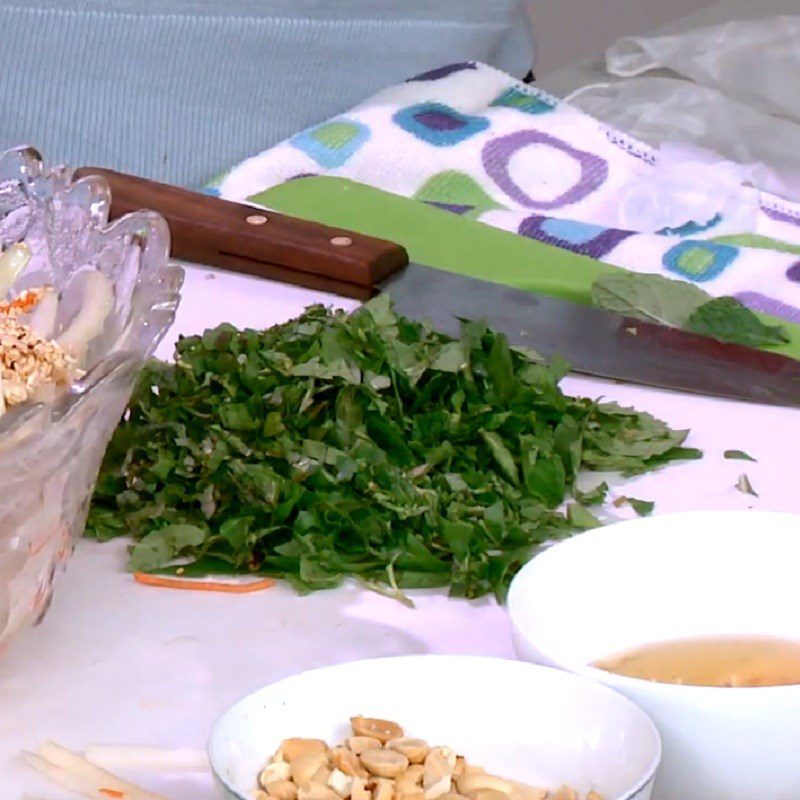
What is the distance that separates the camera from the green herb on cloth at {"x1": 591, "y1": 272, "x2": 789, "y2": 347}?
43.6 inches

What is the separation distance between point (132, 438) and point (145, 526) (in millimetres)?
58

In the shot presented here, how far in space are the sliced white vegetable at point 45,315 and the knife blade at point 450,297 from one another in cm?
17

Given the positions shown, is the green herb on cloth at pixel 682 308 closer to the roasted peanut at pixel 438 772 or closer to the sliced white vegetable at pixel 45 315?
the sliced white vegetable at pixel 45 315

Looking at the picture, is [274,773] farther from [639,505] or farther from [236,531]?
[639,505]

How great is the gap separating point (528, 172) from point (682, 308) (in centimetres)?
46

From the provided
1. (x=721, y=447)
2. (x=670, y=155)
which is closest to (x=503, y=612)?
(x=721, y=447)

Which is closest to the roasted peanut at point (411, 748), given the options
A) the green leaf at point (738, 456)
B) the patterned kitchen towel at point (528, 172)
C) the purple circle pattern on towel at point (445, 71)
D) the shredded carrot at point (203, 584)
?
the shredded carrot at point (203, 584)

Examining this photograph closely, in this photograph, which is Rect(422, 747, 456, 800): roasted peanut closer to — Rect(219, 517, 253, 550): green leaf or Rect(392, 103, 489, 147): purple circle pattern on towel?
Rect(219, 517, 253, 550): green leaf

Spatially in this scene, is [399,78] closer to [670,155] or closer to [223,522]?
[670,155]

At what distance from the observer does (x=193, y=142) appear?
72.5 inches

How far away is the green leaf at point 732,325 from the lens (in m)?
1.10

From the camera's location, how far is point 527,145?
5.25ft

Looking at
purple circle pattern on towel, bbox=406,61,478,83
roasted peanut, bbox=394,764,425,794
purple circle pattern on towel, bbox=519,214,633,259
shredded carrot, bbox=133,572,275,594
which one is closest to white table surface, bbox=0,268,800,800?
shredded carrot, bbox=133,572,275,594

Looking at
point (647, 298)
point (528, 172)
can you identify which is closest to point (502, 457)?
point (647, 298)
